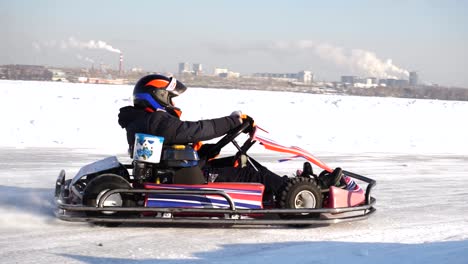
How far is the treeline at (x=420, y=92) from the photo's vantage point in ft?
137

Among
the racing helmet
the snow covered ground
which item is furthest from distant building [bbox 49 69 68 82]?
the racing helmet

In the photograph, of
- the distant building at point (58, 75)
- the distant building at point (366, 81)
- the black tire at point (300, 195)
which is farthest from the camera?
the distant building at point (366, 81)

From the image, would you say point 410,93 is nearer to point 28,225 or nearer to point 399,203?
point 399,203

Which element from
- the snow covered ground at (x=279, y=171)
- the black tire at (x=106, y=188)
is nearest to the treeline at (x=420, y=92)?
the snow covered ground at (x=279, y=171)

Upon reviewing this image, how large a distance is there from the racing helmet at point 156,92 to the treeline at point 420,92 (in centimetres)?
3627

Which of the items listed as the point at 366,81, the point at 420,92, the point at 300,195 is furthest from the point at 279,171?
the point at 366,81

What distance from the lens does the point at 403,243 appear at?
17.9ft

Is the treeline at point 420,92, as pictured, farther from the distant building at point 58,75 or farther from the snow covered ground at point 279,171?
the snow covered ground at point 279,171

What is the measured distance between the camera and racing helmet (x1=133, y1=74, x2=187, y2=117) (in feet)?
20.2

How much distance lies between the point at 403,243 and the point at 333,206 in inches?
32.6

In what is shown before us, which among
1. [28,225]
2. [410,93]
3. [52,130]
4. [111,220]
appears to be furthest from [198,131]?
[410,93]

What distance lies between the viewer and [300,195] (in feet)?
19.7

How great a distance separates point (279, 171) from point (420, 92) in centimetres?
3442

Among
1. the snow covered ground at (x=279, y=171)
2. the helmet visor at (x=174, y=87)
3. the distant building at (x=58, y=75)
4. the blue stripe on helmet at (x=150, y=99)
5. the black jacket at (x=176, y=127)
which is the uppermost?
the distant building at (x=58, y=75)
